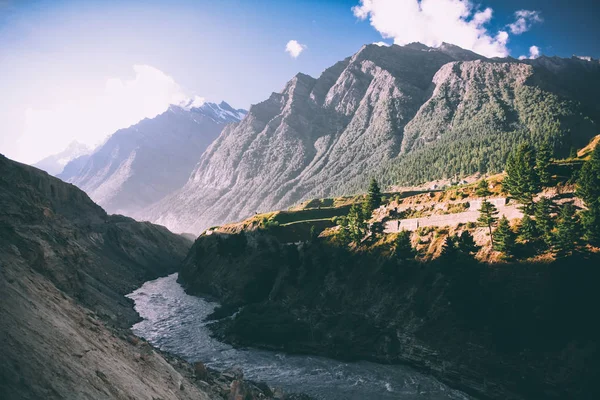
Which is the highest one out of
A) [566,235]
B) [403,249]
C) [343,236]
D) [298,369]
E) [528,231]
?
→ [528,231]

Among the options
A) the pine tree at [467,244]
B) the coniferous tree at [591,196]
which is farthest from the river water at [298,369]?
the coniferous tree at [591,196]

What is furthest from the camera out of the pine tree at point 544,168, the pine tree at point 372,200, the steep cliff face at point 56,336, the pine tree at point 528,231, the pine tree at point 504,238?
the pine tree at point 372,200

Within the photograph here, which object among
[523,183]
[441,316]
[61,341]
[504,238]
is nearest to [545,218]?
[504,238]

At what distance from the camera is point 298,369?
5272cm

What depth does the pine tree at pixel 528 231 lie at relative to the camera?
5416 cm

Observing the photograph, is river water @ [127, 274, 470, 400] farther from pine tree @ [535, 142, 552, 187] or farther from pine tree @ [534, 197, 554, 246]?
pine tree @ [535, 142, 552, 187]

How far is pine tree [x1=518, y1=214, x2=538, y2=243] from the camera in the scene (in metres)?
54.2

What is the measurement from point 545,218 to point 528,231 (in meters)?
3.17

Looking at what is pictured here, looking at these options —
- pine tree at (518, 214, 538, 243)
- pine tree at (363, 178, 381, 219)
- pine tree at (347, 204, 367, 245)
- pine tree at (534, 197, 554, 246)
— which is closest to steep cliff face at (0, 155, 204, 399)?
pine tree at (347, 204, 367, 245)

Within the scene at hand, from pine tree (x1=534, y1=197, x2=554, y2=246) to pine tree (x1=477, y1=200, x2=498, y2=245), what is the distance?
663cm

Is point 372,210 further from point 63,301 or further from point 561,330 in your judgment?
point 63,301

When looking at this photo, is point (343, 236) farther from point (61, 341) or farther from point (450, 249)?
point (61, 341)

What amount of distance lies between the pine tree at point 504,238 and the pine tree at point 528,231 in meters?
1.65

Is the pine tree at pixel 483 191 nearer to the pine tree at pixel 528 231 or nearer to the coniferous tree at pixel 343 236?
the pine tree at pixel 528 231
